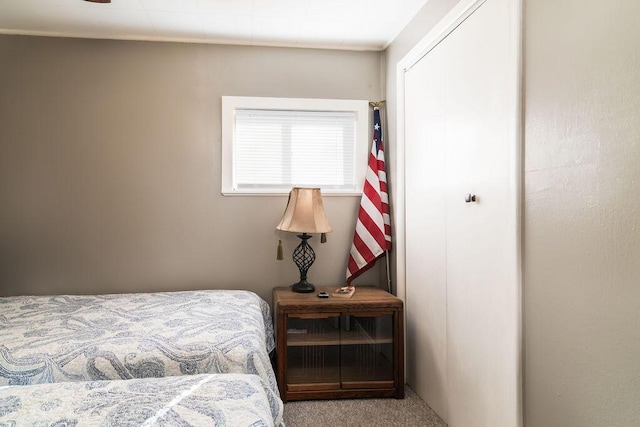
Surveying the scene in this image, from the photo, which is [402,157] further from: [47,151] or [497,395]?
[47,151]

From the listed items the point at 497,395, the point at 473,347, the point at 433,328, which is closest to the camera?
the point at 497,395

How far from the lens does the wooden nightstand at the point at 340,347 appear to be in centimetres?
259

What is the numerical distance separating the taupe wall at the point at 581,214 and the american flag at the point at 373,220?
1449 mm

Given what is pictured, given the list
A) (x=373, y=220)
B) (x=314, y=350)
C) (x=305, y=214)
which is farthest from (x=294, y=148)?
(x=314, y=350)

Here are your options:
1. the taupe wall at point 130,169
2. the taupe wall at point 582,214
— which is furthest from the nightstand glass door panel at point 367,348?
the taupe wall at point 582,214

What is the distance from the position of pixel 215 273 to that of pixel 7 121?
166 centimetres

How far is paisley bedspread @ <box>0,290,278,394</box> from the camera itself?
5.61ft

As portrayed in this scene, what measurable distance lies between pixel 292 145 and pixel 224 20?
0.91 m

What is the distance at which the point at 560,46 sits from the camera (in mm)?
1430

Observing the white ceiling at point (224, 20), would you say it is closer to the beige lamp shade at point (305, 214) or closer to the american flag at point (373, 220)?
the american flag at point (373, 220)

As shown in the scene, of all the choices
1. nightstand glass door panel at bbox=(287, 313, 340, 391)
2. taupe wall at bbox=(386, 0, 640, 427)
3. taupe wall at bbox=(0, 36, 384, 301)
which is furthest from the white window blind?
taupe wall at bbox=(386, 0, 640, 427)

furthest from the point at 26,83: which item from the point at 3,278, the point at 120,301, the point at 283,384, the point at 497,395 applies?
the point at 497,395

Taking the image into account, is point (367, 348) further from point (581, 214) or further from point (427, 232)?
point (581, 214)

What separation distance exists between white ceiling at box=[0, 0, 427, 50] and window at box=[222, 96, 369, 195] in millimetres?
413
